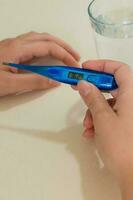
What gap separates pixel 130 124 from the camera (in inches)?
17.6

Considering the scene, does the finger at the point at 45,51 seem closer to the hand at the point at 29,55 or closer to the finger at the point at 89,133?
the hand at the point at 29,55

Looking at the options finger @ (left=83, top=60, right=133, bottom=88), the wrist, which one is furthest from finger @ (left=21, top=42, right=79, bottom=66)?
the wrist

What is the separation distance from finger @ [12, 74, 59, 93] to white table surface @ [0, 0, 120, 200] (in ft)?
0.05

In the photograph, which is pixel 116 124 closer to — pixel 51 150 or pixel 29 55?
pixel 51 150

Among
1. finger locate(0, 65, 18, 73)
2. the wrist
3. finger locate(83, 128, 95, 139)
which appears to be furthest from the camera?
finger locate(0, 65, 18, 73)

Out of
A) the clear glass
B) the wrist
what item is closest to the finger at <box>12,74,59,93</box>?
the clear glass

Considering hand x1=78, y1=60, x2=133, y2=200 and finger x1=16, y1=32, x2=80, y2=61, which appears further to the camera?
finger x1=16, y1=32, x2=80, y2=61

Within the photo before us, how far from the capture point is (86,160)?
51 cm

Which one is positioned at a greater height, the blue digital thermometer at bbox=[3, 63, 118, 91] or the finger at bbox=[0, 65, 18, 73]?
the blue digital thermometer at bbox=[3, 63, 118, 91]

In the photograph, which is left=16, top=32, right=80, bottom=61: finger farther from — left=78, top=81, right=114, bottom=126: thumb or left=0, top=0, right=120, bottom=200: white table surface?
left=78, top=81, right=114, bottom=126: thumb

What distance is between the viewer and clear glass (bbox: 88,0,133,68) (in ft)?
1.97

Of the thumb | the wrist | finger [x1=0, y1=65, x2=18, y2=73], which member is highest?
the thumb

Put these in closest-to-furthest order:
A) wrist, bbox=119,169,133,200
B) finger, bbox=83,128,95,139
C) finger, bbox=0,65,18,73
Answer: wrist, bbox=119,169,133,200
finger, bbox=83,128,95,139
finger, bbox=0,65,18,73

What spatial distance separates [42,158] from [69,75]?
12 centimetres
